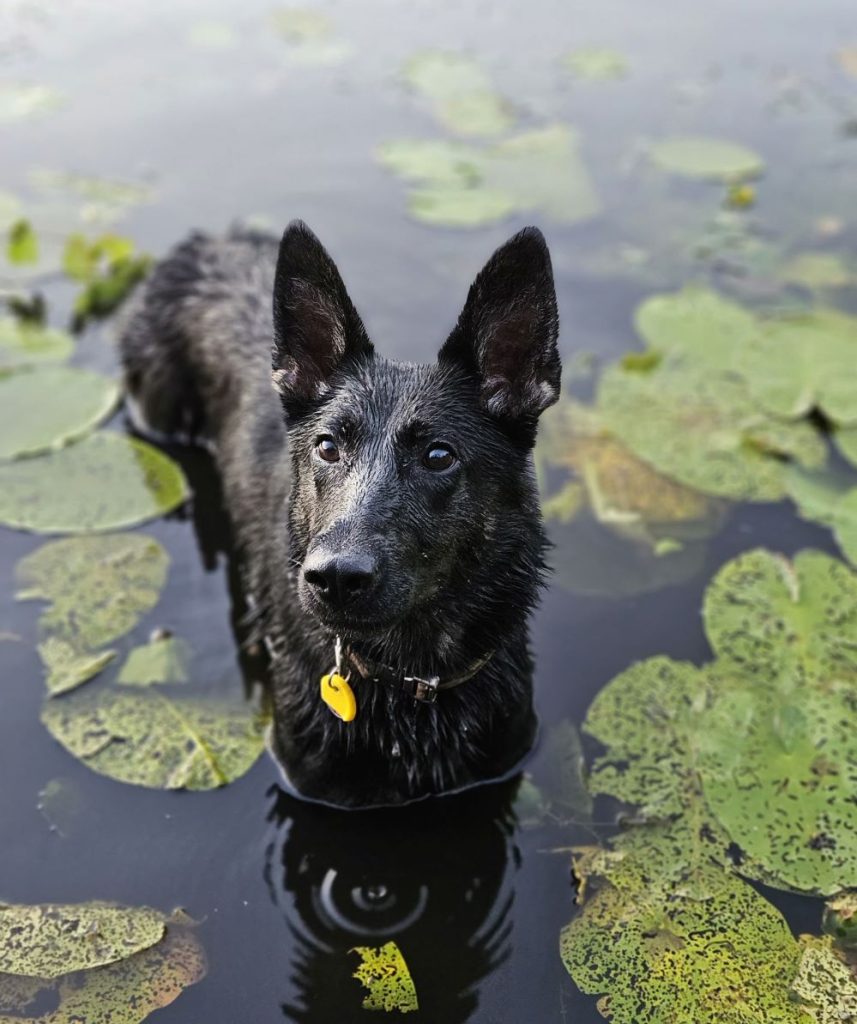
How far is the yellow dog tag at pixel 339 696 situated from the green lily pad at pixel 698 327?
3.85 metres

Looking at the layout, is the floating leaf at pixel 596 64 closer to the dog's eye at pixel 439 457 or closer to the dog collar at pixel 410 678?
the dog's eye at pixel 439 457

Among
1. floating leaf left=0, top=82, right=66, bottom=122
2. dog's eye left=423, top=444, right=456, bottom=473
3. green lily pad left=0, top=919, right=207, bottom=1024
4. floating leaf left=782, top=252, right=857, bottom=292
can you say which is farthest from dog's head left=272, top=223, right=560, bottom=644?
floating leaf left=0, top=82, right=66, bottom=122

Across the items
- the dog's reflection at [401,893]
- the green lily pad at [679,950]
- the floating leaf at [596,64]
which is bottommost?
→ the dog's reflection at [401,893]

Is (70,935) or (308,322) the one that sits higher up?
Result: (308,322)

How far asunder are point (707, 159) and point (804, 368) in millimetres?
3303

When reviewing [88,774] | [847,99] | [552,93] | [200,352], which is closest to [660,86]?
[552,93]

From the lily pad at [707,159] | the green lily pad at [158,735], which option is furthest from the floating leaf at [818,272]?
the green lily pad at [158,735]

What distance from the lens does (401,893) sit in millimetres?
3600

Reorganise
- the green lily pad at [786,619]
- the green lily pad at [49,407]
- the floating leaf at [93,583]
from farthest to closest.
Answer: the green lily pad at [49,407] < the floating leaf at [93,583] < the green lily pad at [786,619]

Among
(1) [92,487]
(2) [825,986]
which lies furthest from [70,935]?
(1) [92,487]

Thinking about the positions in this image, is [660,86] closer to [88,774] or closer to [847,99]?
[847,99]

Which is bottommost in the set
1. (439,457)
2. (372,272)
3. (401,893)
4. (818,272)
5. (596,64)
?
(401,893)

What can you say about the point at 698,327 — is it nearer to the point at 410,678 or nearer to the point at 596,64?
the point at 410,678

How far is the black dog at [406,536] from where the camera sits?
9.78 feet
